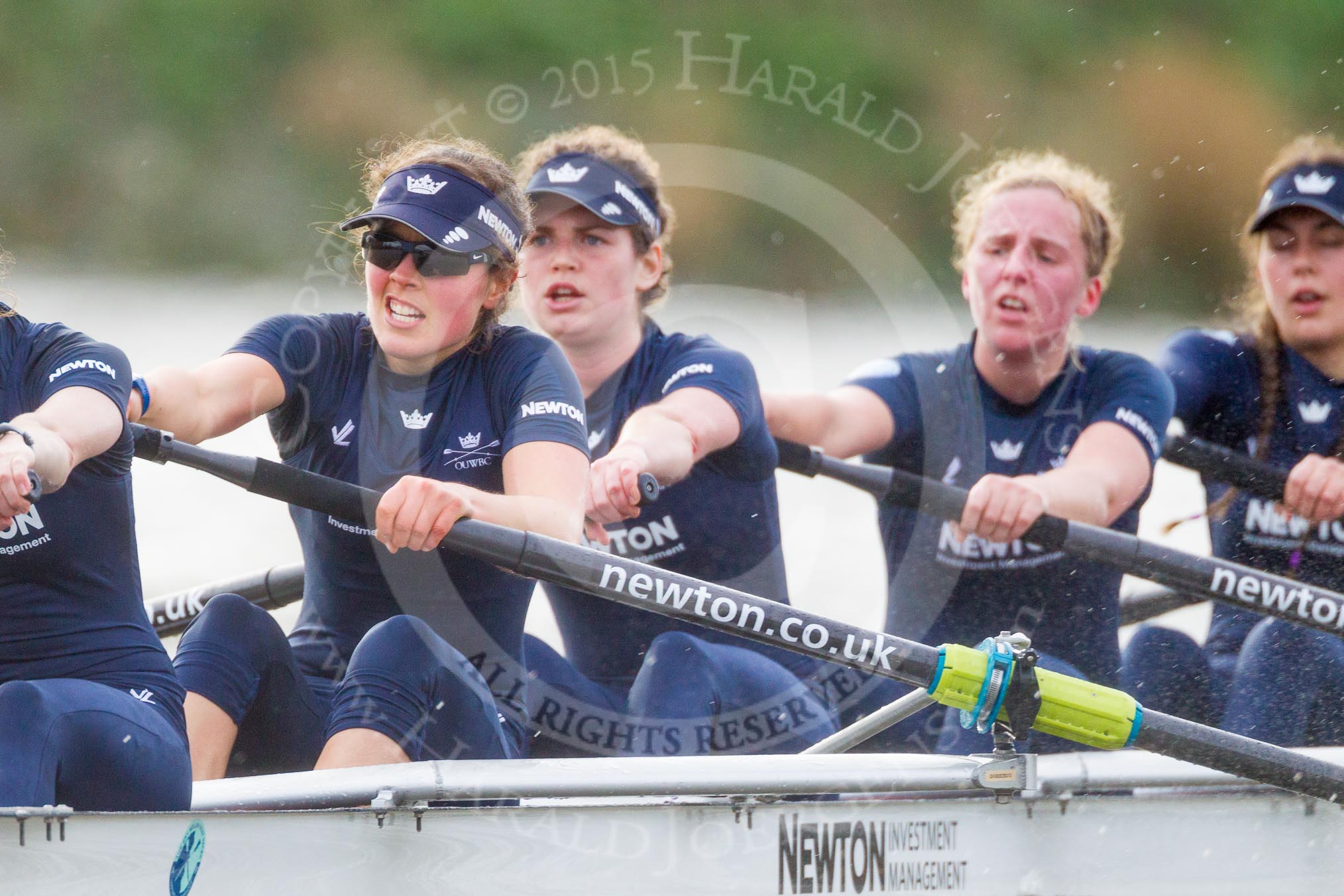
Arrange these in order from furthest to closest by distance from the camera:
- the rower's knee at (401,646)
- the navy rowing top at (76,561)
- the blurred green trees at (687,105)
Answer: the blurred green trees at (687,105), the rower's knee at (401,646), the navy rowing top at (76,561)

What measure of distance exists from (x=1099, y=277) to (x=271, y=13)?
11.5m

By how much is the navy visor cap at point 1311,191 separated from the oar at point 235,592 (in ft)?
7.62

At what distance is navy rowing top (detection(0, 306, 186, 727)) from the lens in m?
2.16

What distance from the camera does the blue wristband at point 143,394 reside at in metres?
2.70

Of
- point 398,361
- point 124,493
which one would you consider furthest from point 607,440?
point 124,493

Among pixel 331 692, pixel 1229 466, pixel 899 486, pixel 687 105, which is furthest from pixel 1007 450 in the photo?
pixel 687 105

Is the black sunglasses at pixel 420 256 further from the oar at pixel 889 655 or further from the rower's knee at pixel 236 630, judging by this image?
the rower's knee at pixel 236 630

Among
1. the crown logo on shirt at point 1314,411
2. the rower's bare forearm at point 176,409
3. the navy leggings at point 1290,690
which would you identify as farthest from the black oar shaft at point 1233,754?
the rower's bare forearm at point 176,409

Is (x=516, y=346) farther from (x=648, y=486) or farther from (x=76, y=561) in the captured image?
(x=76, y=561)

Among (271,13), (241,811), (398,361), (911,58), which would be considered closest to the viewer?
(241,811)

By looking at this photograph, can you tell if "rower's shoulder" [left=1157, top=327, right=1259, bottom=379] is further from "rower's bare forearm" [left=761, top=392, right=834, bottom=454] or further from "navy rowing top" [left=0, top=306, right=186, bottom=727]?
"navy rowing top" [left=0, top=306, right=186, bottom=727]

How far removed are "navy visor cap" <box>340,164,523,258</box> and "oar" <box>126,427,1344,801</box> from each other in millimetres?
427

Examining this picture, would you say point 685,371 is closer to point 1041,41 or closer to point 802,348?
point 802,348

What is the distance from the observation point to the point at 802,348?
1260 centimetres
